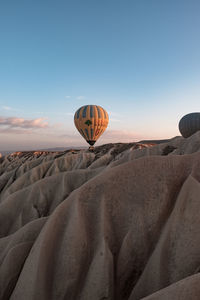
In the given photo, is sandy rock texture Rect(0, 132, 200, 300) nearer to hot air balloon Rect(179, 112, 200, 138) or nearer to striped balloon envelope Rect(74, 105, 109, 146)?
hot air balloon Rect(179, 112, 200, 138)

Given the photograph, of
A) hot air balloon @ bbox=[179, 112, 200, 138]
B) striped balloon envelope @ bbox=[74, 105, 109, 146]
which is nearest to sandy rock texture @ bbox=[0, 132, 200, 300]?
hot air balloon @ bbox=[179, 112, 200, 138]

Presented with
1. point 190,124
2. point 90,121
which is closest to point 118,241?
point 190,124

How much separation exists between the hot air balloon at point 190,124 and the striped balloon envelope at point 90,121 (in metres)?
15.9

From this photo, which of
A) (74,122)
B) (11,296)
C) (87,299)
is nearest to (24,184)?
(11,296)

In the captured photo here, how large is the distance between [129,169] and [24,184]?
9748mm

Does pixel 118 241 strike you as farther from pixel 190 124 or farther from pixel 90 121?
pixel 90 121

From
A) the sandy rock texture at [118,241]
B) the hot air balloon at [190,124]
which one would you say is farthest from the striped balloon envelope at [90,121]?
the sandy rock texture at [118,241]

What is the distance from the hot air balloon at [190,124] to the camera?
73.8 ft

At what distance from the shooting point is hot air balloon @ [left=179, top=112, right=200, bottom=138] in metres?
22.5

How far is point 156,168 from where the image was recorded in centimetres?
321

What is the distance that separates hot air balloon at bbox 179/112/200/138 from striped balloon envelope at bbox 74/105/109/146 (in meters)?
15.9

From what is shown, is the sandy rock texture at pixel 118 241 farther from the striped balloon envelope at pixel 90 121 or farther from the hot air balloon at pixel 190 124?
the striped balloon envelope at pixel 90 121

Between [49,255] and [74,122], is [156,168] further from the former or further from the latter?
[74,122]

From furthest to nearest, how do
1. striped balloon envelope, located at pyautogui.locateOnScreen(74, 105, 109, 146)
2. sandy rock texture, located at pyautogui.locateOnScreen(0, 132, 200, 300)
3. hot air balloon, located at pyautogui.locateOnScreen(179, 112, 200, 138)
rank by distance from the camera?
striped balloon envelope, located at pyautogui.locateOnScreen(74, 105, 109, 146) < hot air balloon, located at pyautogui.locateOnScreen(179, 112, 200, 138) < sandy rock texture, located at pyautogui.locateOnScreen(0, 132, 200, 300)
